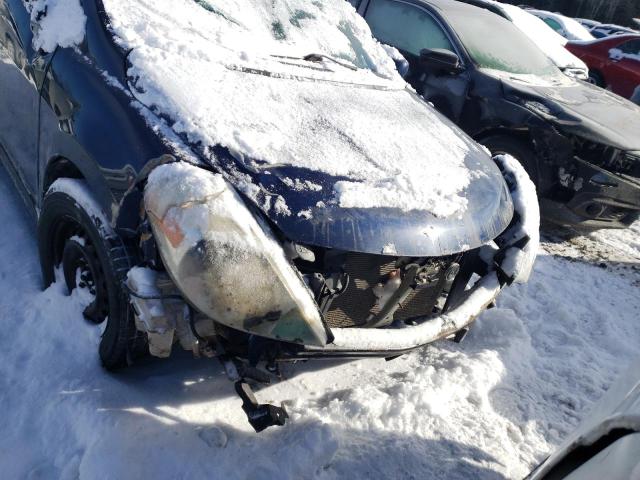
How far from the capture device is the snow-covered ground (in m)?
2.01

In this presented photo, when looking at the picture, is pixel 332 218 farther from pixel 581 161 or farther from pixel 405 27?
pixel 405 27

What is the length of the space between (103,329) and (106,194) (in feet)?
1.88

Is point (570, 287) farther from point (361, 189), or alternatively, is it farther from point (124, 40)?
point (124, 40)

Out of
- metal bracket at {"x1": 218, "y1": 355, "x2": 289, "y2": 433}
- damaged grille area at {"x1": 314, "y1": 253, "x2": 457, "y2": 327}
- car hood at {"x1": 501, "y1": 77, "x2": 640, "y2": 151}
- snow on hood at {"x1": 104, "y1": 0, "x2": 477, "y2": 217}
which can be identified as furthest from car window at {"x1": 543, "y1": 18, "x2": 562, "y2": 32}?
metal bracket at {"x1": 218, "y1": 355, "x2": 289, "y2": 433}

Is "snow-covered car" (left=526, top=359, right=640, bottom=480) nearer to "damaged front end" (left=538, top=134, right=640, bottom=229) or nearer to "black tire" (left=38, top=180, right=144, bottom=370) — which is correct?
"black tire" (left=38, top=180, right=144, bottom=370)

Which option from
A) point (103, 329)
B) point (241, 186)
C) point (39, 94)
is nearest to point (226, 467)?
point (103, 329)

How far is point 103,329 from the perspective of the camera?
7.30ft

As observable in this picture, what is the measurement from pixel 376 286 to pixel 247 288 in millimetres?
679

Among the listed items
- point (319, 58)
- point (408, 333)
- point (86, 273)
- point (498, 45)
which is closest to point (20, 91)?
point (86, 273)

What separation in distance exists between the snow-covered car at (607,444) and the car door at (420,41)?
3778 millimetres

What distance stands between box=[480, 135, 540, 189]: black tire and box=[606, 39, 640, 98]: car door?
7763 mm

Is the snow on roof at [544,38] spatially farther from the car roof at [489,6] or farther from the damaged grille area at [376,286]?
the damaged grille area at [376,286]

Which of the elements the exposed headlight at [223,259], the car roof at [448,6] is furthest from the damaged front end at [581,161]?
the exposed headlight at [223,259]

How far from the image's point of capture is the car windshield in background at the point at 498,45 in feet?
16.5
